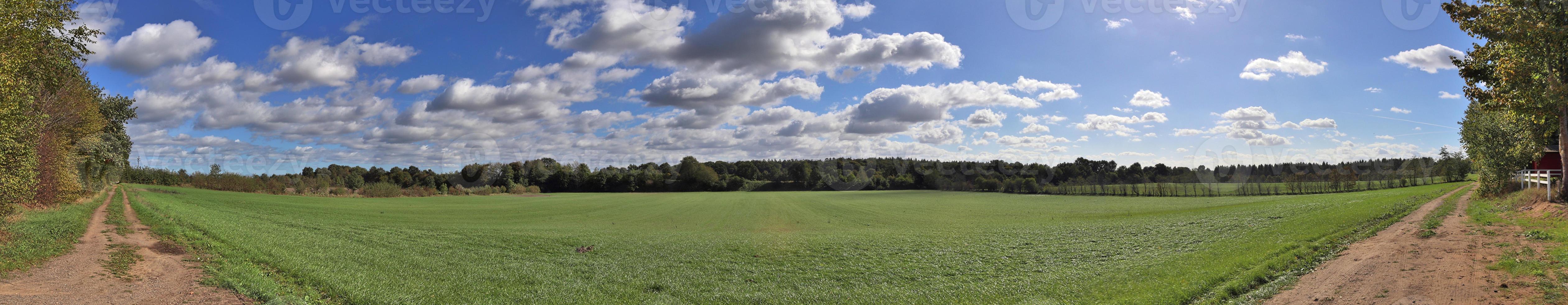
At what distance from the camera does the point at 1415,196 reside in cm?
2923

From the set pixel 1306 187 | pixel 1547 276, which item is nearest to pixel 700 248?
pixel 1547 276

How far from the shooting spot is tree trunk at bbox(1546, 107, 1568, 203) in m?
17.5

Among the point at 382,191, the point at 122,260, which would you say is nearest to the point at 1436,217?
the point at 122,260

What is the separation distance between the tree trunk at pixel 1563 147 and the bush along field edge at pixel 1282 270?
6.22 meters

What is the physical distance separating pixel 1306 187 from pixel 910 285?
231 feet

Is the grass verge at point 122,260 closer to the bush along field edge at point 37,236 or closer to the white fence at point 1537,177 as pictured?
the bush along field edge at point 37,236

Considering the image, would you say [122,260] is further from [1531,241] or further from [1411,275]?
[1531,241]

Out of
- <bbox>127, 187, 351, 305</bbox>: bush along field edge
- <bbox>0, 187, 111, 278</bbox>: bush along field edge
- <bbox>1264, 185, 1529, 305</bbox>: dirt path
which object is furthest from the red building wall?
<bbox>0, 187, 111, 278</bbox>: bush along field edge

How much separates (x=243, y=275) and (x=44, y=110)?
26.9m

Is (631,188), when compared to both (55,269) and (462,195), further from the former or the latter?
(55,269)

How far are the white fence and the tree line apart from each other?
44.8 meters

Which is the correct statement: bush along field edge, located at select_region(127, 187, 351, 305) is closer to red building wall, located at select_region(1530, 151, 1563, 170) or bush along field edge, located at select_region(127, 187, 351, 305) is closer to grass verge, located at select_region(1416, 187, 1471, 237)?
grass verge, located at select_region(1416, 187, 1471, 237)

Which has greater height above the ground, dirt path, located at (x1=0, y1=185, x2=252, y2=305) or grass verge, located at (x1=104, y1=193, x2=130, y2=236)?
grass verge, located at (x1=104, y1=193, x2=130, y2=236)

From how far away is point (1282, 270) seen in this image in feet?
36.4
